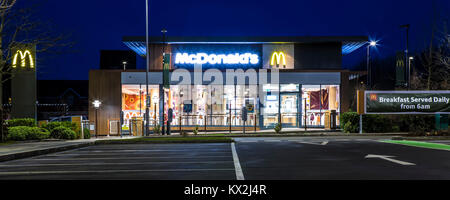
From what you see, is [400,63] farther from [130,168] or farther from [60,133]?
[130,168]

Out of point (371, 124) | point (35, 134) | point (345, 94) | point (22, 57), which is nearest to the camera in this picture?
point (35, 134)

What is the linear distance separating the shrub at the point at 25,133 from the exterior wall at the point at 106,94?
29.9 feet

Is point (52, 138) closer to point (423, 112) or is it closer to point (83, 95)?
point (423, 112)

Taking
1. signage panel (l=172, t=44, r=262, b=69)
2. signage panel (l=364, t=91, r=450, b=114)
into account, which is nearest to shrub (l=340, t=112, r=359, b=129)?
signage panel (l=364, t=91, r=450, b=114)

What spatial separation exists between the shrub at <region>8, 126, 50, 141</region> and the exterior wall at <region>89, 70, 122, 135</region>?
9100mm

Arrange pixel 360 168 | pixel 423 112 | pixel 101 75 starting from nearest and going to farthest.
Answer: pixel 360 168
pixel 423 112
pixel 101 75

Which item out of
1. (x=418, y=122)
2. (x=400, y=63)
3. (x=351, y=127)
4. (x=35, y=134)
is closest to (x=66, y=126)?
(x=35, y=134)

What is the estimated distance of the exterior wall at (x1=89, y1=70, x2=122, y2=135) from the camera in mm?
29141

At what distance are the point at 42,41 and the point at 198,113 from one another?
14182mm

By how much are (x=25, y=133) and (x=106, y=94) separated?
10705mm

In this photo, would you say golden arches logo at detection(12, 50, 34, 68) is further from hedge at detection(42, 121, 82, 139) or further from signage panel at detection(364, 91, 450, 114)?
signage panel at detection(364, 91, 450, 114)

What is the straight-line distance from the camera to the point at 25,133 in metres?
19.0
